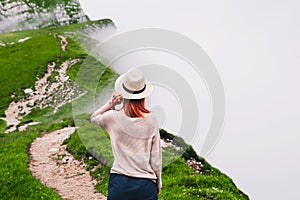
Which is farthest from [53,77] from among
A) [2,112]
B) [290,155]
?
[290,155]

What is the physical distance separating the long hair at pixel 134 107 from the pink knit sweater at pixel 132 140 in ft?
0.24

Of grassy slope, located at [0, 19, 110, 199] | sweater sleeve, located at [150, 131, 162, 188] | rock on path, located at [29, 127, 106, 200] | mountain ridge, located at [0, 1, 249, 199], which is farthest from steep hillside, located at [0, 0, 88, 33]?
sweater sleeve, located at [150, 131, 162, 188]

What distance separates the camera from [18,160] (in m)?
19.0

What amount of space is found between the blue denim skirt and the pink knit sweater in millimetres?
95

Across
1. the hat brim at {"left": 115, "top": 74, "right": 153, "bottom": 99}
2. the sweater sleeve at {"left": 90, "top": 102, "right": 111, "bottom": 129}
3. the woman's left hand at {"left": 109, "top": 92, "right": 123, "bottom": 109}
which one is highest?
the hat brim at {"left": 115, "top": 74, "right": 153, "bottom": 99}

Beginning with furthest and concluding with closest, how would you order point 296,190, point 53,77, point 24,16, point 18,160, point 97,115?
point 24,16, point 296,190, point 53,77, point 18,160, point 97,115

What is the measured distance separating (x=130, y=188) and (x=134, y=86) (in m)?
1.75

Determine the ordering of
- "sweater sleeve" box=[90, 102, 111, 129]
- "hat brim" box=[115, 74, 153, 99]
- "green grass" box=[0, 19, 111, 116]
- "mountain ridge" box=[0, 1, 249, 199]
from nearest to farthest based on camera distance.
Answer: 1. "hat brim" box=[115, 74, 153, 99]
2. "sweater sleeve" box=[90, 102, 111, 129]
3. "mountain ridge" box=[0, 1, 249, 199]
4. "green grass" box=[0, 19, 111, 116]

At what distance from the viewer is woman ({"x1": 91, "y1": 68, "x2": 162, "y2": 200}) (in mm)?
6414

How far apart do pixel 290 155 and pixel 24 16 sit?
261 feet

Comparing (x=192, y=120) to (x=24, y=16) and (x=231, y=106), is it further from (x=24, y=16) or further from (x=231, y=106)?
(x=231, y=106)

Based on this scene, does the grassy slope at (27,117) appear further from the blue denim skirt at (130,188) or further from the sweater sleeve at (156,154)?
the sweater sleeve at (156,154)

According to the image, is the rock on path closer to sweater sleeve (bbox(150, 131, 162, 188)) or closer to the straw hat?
sweater sleeve (bbox(150, 131, 162, 188))

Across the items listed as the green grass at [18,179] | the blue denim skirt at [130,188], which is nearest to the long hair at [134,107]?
the blue denim skirt at [130,188]
